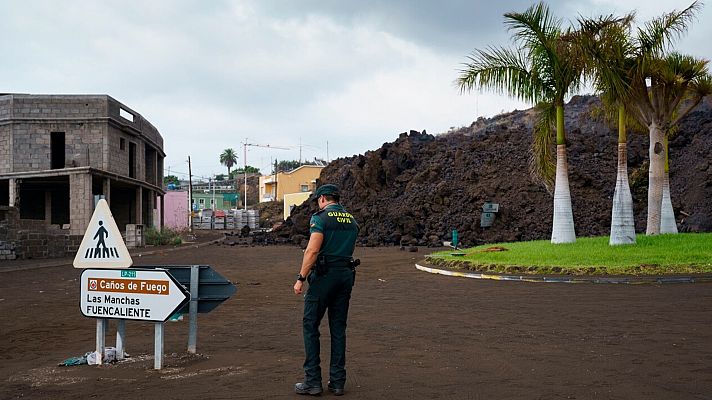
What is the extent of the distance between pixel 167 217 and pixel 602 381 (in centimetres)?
6809

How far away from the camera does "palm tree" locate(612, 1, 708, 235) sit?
17.3 m

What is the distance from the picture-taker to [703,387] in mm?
5348

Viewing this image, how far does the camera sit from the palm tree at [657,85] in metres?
17.3

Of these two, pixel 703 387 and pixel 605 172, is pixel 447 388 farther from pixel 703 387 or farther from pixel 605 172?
pixel 605 172

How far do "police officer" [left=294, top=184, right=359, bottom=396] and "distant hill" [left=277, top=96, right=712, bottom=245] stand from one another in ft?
80.5

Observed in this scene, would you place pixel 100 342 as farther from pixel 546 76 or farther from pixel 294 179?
pixel 294 179

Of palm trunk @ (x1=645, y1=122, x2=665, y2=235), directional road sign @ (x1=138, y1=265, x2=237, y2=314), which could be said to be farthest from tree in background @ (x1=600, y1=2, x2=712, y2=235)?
directional road sign @ (x1=138, y1=265, x2=237, y2=314)

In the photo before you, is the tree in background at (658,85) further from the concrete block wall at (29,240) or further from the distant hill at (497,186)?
the concrete block wall at (29,240)

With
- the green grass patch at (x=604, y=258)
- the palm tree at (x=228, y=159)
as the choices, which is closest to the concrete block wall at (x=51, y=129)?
the green grass patch at (x=604, y=258)

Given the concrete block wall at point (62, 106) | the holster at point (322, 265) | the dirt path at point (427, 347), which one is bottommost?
the dirt path at point (427, 347)

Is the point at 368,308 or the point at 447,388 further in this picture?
the point at 368,308

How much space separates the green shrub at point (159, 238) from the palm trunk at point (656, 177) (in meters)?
28.4

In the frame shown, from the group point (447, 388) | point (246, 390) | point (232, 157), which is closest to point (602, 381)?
point (447, 388)

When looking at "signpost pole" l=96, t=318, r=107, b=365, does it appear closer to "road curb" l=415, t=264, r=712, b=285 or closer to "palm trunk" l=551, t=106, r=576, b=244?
"road curb" l=415, t=264, r=712, b=285
